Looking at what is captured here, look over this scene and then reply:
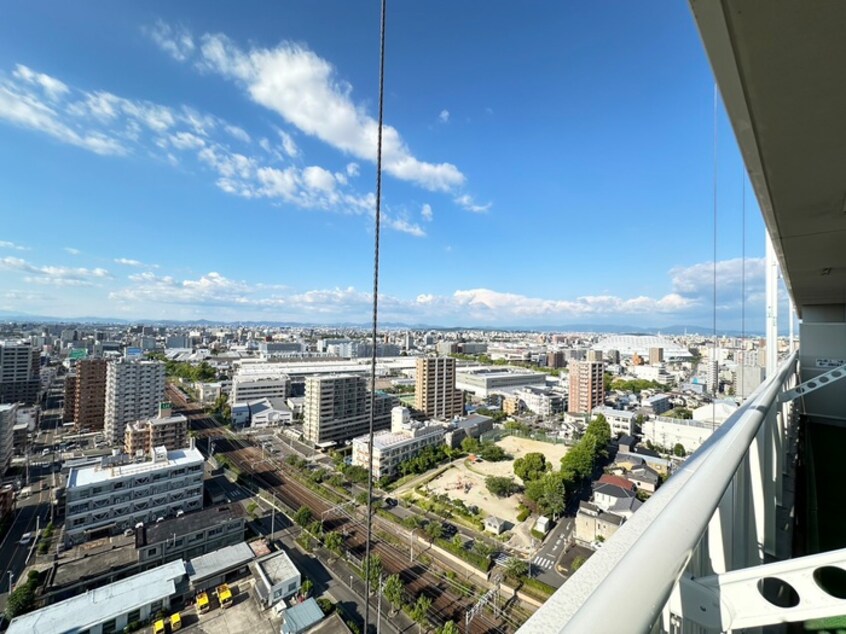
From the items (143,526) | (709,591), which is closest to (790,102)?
(709,591)

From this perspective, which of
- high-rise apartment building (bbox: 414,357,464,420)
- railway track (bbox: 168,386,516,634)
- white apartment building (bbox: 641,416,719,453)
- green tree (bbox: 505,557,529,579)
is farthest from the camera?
high-rise apartment building (bbox: 414,357,464,420)

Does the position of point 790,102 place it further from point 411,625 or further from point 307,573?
point 307,573

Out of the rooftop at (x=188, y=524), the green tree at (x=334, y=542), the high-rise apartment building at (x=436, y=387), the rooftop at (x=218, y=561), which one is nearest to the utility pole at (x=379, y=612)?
the green tree at (x=334, y=542)

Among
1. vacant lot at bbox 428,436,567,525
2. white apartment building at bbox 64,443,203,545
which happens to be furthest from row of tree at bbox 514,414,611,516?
white apartment building at bbox 64,443,203,545

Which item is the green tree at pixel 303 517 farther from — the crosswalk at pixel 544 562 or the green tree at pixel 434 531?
the crosswalk at pixel 544 562

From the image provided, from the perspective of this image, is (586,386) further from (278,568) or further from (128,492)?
(128,492)

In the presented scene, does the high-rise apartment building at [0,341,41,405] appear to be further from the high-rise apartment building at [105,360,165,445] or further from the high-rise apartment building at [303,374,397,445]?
the high-rise apartment building at [303,374,397,445]

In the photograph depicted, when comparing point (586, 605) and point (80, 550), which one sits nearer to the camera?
point (586, 605)
